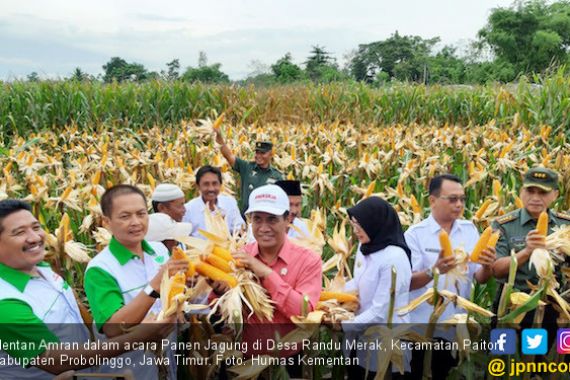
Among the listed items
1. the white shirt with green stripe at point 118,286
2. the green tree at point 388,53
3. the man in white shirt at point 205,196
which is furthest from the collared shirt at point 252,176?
the green tree at point 388,53

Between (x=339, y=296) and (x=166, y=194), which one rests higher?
(x=166, y=194)

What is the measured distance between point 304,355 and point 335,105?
39.0ft

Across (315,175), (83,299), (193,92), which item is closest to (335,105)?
(193,92)

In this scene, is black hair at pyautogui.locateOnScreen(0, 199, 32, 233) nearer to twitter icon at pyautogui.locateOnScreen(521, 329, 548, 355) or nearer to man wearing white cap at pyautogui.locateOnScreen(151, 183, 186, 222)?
man wearing white cap at pyautogui.locateOnScreen(151, 183, 186, 222)

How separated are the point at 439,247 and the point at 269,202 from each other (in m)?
1.04

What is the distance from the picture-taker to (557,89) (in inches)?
388

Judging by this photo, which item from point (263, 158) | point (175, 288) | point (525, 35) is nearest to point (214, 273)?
point (175, 288)

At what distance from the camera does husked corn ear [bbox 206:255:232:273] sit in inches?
76.3

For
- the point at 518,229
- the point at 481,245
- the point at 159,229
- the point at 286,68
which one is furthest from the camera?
the point at 286,68

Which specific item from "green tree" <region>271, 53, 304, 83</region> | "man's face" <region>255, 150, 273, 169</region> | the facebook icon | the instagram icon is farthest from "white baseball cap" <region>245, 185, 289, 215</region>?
"green tree" <region>271, 53, 304, 83</region>

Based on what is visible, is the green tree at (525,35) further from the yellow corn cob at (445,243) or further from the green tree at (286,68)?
the yellow corn cob at (445,243)

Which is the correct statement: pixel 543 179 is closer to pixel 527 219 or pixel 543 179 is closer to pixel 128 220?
pixel 527 219

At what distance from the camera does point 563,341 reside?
228 centimetres

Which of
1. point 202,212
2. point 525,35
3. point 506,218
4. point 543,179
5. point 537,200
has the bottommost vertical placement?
point 202,212
